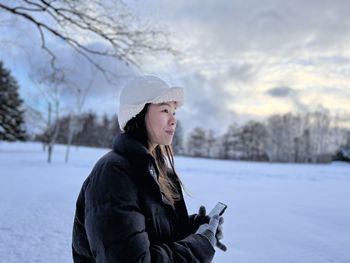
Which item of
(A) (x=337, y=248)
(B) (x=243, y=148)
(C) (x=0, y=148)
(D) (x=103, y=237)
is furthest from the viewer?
(B) (x=243, y=148)

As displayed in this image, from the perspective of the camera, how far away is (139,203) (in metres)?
1.43

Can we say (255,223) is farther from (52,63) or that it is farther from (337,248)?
(52,63)

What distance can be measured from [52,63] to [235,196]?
251 inches

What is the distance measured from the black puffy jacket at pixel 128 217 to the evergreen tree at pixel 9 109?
37294 mm

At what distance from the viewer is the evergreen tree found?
35.6m

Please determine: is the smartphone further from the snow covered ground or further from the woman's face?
the snow covered ground

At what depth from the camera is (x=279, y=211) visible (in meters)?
7.86

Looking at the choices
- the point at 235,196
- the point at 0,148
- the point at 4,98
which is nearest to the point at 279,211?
the point at 235,196

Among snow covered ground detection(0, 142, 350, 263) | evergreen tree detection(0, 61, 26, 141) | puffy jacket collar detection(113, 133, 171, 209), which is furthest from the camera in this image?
evergreen tree detection(0, 61, 26, 141)

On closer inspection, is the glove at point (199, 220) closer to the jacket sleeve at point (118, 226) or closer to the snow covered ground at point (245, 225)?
the jacket sleeve at point (118, 226)

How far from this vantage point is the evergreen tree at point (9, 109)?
117ft

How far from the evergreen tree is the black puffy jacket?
→ 37.3 m

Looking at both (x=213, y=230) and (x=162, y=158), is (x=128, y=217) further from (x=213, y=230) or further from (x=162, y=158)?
(x=162, y=158)

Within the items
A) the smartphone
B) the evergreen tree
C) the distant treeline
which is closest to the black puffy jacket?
the smartphone
